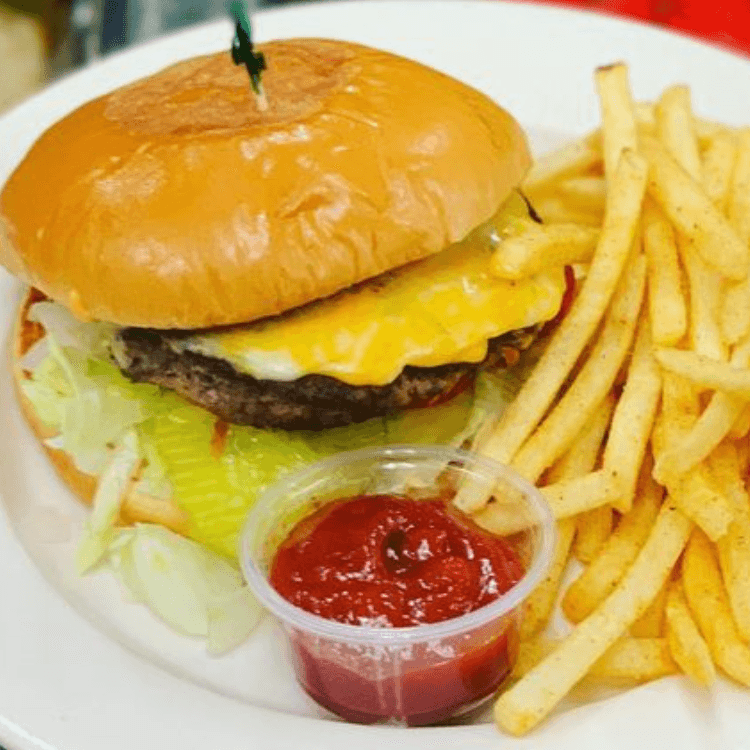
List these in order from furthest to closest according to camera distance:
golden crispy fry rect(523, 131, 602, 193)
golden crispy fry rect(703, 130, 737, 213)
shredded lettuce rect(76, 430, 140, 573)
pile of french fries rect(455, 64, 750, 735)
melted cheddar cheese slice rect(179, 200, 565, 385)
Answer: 1. golden crispy fry rect(523, 131, 602, 193)
2. golden crispy fry rect(703, 130, 737, 213)
3. shredded lettuce rect(76, 430, 140, 573)
4. melted cheddar cheese slice rect(179, 200, 565, 385)
5. pile of french fries rect(455, 64, 750, 735)

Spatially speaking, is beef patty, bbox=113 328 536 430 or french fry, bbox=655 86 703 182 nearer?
beef patty, bbox=113 328 536 430

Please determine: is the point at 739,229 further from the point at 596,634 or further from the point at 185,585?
the point at 185,585

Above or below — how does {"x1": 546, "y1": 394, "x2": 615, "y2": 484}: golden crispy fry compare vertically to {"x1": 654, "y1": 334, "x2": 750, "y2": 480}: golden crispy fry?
below

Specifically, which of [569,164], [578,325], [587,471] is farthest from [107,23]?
[587,471]

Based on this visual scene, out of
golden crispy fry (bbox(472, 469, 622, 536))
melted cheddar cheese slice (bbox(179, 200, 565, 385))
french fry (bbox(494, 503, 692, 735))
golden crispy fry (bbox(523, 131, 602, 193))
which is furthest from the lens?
golden crispy fry (bbox(523, 131, 602, 193))

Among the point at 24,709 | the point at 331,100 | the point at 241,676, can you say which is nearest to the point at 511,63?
the point at 331,100

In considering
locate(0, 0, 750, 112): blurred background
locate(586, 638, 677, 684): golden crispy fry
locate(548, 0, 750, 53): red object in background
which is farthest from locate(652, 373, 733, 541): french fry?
locate(548, 0, 750, 53): red object in background

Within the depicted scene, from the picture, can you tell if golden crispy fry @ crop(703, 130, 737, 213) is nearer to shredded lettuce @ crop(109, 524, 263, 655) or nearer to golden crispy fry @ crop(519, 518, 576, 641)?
golden crispy fry @ crop(519, 518, 576, 641)
